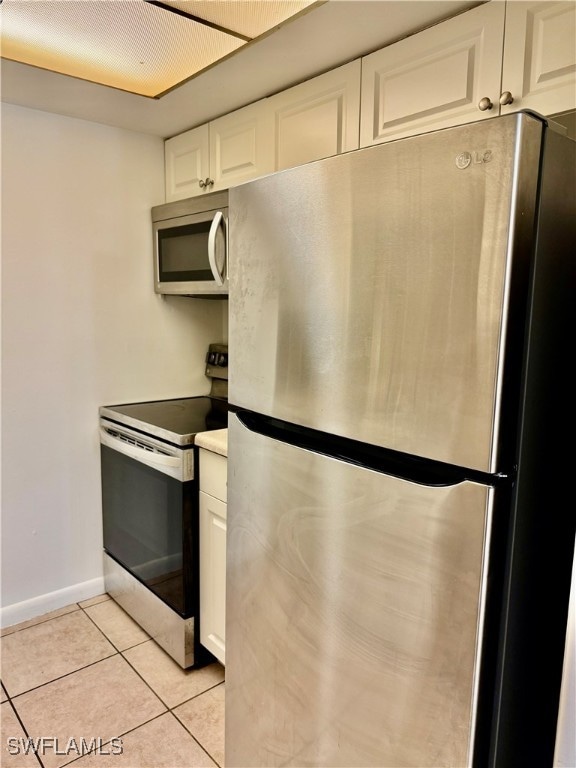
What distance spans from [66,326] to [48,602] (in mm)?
1230

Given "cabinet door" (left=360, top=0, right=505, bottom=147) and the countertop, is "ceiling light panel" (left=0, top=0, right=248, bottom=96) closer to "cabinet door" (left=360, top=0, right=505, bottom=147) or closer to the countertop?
"cabinet door" (left=360, top=0, right=505, bottom=147)

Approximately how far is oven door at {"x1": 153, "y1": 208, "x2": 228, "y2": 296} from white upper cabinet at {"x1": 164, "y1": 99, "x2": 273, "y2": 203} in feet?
0.54

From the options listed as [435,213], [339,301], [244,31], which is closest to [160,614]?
[339,301]

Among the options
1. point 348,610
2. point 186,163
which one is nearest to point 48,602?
point 348,610

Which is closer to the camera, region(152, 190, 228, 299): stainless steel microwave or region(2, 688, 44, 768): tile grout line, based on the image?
region(2, 688, 44, 768): tile grout line

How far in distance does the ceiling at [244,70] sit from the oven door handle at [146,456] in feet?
4.35

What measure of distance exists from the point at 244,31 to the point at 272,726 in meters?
1.82

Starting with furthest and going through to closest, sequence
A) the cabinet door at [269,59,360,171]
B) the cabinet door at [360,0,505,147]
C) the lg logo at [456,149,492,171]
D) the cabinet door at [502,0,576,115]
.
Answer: the cabinet door at [269,59,360,171], the cabinet door at [360,0,505,147], the cabinet door at [502,0,576,115], the lg logo at [456,149,492,171]

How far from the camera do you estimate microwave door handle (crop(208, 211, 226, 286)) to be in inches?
74.4

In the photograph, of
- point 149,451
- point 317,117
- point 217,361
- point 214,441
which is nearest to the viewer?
point 317,117

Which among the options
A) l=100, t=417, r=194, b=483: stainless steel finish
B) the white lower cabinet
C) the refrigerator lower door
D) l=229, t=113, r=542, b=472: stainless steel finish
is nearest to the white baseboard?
l=100, t=417, r=194, b=483: stainless steel finish

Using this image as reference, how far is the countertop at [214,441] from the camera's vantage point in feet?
5.76

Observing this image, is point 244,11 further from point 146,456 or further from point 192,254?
point 146,456

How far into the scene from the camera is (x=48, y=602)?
233 cm
